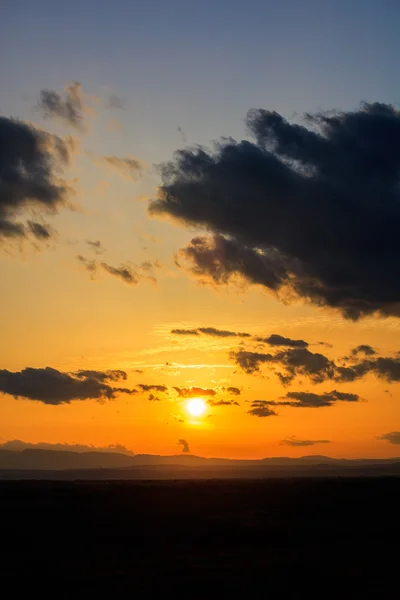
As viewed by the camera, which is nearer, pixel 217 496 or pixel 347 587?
pixel 347 587

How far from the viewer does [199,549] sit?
193 ft

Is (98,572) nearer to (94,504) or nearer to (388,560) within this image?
(388,560)

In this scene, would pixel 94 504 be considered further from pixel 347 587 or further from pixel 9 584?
pixel 347 587

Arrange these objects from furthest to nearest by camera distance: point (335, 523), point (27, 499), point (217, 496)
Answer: point (217, 496)
point (27, 499)
point (335, 523)

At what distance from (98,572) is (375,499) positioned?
7161 centimetres

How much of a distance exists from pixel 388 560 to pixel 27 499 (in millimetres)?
70450

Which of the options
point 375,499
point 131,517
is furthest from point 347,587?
point 375,499

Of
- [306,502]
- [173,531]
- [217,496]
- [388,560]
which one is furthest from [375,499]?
[388,560]

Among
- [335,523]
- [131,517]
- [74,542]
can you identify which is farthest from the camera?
[131,517]

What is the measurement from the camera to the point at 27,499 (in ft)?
360

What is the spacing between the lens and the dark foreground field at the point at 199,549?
144ft

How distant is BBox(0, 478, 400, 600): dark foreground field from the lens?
4375cm

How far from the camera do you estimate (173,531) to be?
69.8m

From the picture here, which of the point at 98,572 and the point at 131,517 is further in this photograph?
the point at 131,517
